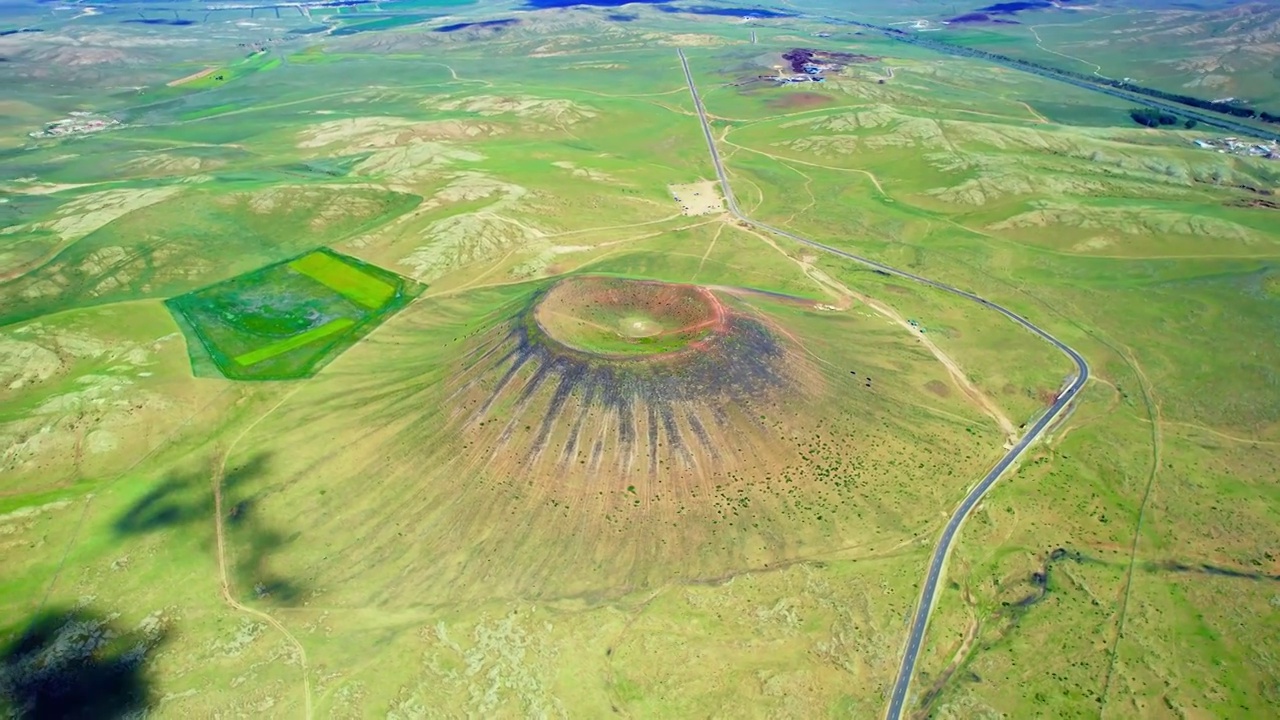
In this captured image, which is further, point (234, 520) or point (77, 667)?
point (234, 520)

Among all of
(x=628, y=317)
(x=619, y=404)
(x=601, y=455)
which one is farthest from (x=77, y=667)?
(x=628, y=317)


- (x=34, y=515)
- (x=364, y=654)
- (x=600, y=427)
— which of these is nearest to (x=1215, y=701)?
(x=600, y=427)

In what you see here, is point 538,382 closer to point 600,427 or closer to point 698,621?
point 600,427

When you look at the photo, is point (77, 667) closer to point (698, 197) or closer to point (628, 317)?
point (628, 317)

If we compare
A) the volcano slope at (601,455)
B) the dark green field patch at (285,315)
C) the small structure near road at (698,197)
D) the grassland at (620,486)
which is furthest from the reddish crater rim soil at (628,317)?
the small structure near road at (698,197)

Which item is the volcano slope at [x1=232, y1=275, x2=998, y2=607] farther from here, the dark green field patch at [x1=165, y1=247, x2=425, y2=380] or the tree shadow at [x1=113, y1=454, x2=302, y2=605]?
the dark green field patch at [x1=165, y1=247, x2=425, y2=380]
